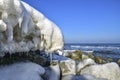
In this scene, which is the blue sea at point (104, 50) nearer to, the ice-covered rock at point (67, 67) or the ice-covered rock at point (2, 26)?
the ice-covered rock at point (67, 67)

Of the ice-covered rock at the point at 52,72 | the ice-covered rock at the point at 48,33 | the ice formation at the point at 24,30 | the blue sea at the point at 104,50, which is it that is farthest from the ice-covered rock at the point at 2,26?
the blue sea at the point at 104,50

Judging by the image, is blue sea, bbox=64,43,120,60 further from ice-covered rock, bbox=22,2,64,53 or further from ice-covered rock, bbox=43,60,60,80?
ice-covered rock, bbox=22,2,64,53

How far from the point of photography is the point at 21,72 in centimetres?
600

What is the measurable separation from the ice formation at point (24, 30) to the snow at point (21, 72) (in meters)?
0.41

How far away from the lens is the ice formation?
5172 millimetres

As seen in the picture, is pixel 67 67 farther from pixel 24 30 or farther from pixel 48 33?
pixel 24 30

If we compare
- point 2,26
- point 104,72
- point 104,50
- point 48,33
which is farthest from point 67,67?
point 104,50

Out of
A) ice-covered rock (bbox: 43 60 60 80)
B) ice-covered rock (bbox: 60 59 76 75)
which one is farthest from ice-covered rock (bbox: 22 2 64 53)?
ice-covered rock (bbox: 60 59 76 75)

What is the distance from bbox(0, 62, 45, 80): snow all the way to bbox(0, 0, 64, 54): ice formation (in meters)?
0.41

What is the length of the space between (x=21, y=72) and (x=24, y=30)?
993 mm

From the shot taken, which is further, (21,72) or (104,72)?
(104,72)

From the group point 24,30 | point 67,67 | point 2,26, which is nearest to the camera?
point 2,26

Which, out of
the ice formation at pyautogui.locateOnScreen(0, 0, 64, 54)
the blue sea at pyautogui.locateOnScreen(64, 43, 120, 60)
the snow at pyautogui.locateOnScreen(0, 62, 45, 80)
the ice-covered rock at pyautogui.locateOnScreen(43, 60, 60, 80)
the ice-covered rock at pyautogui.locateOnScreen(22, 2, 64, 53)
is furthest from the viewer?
the blue sea at pyautogui.locateOnScreen(64, 43, 120, 60)

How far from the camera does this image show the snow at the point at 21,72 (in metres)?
5.72
